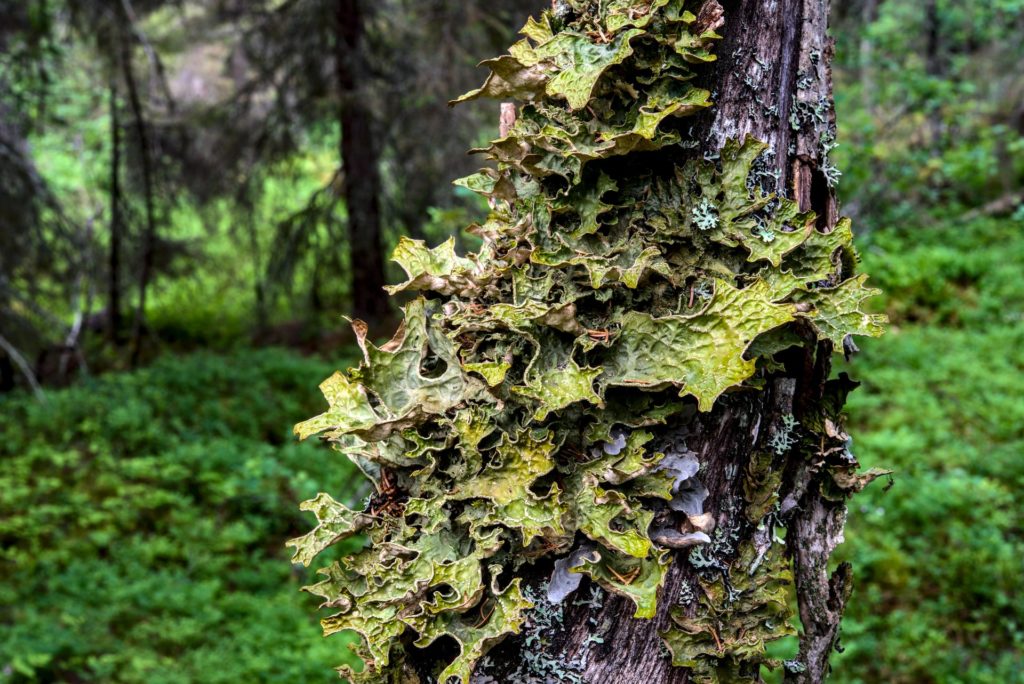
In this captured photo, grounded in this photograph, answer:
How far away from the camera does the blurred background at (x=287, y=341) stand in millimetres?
3961

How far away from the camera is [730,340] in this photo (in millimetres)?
1093

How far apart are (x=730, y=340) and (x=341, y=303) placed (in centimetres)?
868

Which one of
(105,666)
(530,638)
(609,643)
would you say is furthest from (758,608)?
(105,666)

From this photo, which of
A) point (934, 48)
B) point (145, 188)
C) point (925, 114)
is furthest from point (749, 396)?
point (934, 48)

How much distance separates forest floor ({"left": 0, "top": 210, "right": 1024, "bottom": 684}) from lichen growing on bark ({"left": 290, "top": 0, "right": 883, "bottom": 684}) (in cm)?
274

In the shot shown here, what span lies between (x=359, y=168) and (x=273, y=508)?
3.64 metres

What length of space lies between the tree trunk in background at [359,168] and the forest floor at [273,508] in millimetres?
778

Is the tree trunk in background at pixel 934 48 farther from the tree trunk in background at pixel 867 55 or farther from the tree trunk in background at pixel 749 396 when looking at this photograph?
the tree trunk in background at pixel 749 396

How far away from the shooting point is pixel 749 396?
4.09ft

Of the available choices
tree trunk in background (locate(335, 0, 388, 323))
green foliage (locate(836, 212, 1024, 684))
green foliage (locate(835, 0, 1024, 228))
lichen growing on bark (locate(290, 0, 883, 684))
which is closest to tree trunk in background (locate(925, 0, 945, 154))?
green foliage (locate(835, 0, 1024, 228))

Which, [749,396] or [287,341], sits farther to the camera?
[287,341]

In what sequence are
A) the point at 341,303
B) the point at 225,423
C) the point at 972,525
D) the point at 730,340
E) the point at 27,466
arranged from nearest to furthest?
the point at 730,340
the point at 972,525
the point at 27,466
the point at 225,423
the point at 341,303

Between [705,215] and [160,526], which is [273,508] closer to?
[160,526]

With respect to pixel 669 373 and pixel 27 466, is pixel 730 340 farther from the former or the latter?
pixel 27 466
